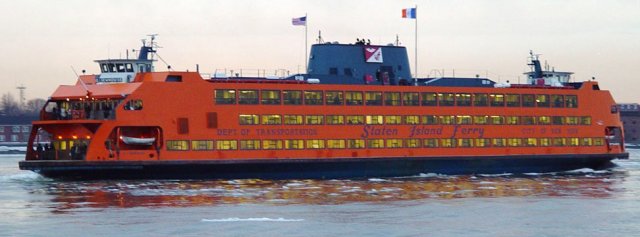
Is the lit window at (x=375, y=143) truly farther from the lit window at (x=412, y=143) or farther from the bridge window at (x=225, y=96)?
the bridge window at (x=225, y=96)

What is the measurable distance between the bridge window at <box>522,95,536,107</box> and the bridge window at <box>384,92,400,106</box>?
7663 millimetres

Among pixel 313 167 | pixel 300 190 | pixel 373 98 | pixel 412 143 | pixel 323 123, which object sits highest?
pixel 373 98

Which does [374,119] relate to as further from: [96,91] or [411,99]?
[96,91]

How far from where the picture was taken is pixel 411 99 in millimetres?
59156

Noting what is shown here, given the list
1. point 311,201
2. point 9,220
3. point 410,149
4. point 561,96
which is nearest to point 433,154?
point 410,149

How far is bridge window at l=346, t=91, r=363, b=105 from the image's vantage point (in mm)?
57281

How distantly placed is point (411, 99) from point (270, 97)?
7798 millimetres

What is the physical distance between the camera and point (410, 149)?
193ft

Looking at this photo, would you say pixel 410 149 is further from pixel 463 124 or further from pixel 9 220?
pixel 9 220

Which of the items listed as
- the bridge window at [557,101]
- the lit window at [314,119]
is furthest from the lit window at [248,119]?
the bridge window at [557,101]

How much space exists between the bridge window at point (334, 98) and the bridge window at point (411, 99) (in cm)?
356

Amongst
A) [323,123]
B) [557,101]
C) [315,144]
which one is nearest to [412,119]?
[323,123]

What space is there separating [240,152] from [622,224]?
23075 millimetres

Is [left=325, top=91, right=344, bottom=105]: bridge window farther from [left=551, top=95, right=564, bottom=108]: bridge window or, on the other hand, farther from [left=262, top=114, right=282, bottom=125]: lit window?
[left=551, top=95, right=564, bottom=108]: bridge window
